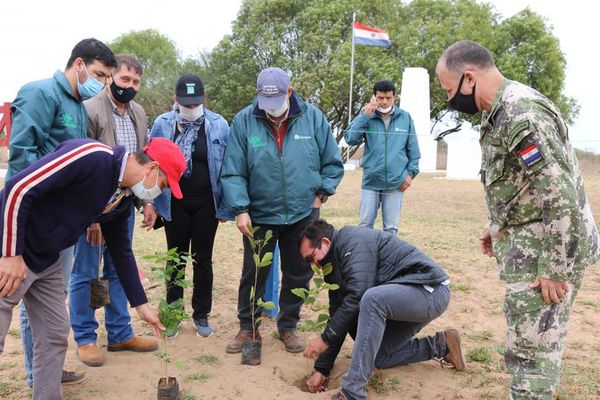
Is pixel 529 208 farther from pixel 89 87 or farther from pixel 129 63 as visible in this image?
pixel 129 63

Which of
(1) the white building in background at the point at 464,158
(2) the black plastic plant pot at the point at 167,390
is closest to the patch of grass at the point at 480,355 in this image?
(2) the black plastic plant pot at the point at 167,390

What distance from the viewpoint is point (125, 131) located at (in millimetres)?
3760

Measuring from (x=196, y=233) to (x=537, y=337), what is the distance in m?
2.43

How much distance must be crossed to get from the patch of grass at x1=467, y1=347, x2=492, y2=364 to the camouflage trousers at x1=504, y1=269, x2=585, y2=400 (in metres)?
1.34

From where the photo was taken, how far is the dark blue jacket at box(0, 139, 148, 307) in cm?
233

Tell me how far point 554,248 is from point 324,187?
6.20 ft

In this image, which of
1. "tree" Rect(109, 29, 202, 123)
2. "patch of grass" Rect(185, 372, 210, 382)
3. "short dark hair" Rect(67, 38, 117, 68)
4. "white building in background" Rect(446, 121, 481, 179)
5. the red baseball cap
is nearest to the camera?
the red baseball cap

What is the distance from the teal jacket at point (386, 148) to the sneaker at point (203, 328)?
2.27 meters

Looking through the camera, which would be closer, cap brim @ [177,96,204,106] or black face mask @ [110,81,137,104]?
black face mask @ [110,81,137,104]

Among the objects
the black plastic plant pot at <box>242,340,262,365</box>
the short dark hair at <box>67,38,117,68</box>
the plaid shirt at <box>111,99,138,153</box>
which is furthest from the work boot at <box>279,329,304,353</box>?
the short dark hair at <box>67,38,117,68</box>

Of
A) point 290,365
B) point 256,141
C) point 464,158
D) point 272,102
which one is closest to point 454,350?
point 290,365

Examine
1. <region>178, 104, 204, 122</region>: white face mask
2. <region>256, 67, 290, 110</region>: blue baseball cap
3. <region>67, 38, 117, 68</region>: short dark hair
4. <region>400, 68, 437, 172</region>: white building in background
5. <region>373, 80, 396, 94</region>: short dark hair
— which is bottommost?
<region>178, 104, 204, 122</region>: white face mask

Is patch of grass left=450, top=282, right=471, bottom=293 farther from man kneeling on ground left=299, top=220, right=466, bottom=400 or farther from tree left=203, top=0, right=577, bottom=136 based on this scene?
tree left=203, top=0, right=577, bottom=136

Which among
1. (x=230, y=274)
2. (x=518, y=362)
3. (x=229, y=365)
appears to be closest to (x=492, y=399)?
(x=518, y=362)
